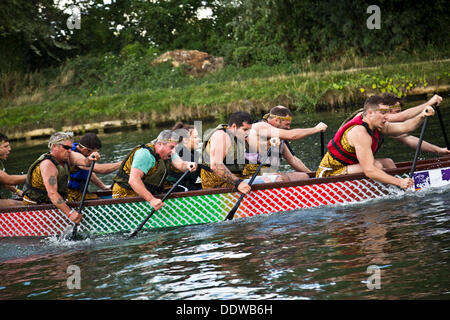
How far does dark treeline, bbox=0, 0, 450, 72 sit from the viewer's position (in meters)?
24.7

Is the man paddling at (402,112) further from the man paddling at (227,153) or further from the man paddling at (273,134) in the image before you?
the man paddling at (227,153)

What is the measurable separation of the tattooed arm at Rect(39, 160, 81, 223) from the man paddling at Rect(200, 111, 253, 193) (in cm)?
197

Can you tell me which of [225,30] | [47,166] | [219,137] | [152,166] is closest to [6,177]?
[47,166]

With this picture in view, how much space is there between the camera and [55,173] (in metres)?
8.70

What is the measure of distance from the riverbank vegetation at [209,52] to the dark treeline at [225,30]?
0.05 m

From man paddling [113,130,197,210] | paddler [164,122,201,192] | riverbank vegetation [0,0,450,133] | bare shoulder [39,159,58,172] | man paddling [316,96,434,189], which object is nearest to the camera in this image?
man paddling [316,96,434,189]

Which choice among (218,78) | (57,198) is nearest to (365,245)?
(57,198)

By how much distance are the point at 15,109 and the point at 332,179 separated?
20.3 m

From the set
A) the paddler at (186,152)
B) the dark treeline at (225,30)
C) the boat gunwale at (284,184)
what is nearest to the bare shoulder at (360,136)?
the boat gunwale at (284,184)

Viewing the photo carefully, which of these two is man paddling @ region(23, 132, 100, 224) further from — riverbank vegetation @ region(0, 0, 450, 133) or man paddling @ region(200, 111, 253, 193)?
riverbank vegetation @ region(0, 0, 450, 133)

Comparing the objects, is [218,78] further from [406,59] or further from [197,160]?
[197,160]

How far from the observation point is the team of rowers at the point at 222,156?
26.9ft

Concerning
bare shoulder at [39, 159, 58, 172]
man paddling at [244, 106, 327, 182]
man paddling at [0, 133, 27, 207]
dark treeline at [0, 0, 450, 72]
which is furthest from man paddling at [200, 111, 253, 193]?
dark treeline at [0, 0, 450, 72]

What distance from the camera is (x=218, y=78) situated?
26172mm
